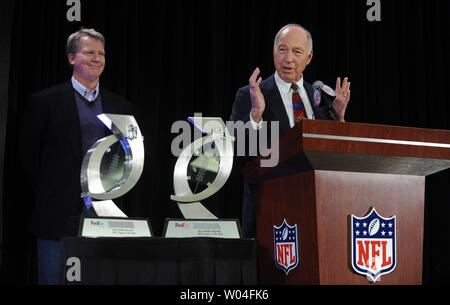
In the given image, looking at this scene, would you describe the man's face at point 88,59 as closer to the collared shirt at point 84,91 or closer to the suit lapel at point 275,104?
the collared shirt at point 84,91

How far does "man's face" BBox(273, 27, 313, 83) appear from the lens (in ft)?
9.25

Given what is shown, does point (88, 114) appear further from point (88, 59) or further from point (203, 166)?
point (203, 166)

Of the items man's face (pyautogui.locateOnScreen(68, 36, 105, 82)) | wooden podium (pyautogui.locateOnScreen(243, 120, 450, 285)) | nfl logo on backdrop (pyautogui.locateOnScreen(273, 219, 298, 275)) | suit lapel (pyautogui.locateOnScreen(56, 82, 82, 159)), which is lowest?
nfl logo on backdrop (pyautogui.locateOnScreen(273, 219, 298, 275))

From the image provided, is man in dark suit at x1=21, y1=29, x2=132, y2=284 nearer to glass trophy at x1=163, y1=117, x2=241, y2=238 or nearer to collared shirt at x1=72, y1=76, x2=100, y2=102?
collared shirt at x1=72, y1=76, x2=100, y2=102

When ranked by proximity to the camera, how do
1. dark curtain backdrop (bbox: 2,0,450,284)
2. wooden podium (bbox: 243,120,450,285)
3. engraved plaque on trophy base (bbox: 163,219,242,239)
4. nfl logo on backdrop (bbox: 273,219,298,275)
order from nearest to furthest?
wooden podium (bbox: 243,120,450,285) → nfl logo on backdrop (bbox: 273,219,298,275) → engraved plaque on trophy base (bbox: 163,219,242,239) → dark curtain backdrop (bbox: 2,0,450,284)

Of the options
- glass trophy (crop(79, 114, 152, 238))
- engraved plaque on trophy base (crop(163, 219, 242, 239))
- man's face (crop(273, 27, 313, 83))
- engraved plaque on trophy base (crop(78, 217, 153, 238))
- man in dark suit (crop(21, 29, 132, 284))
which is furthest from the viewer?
man's face (crop(273, 27, 313, 83))

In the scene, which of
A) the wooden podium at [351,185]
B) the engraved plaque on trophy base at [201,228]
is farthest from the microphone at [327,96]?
the engraved plaque on trophy base at [201,228]

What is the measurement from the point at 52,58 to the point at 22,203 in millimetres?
931

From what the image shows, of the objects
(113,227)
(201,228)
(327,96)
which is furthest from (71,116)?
(327,96)

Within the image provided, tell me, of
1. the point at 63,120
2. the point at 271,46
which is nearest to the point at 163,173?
the point at 63,120

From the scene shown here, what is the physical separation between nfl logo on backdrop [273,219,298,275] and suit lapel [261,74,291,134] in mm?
867

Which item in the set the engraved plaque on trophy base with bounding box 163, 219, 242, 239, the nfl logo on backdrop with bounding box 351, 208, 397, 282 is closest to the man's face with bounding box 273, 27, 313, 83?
the engraved plaque on trophy base with bounding box 163, 219, 242, 239

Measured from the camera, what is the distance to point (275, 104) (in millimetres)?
2697

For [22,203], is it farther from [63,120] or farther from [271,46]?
[271,46]
